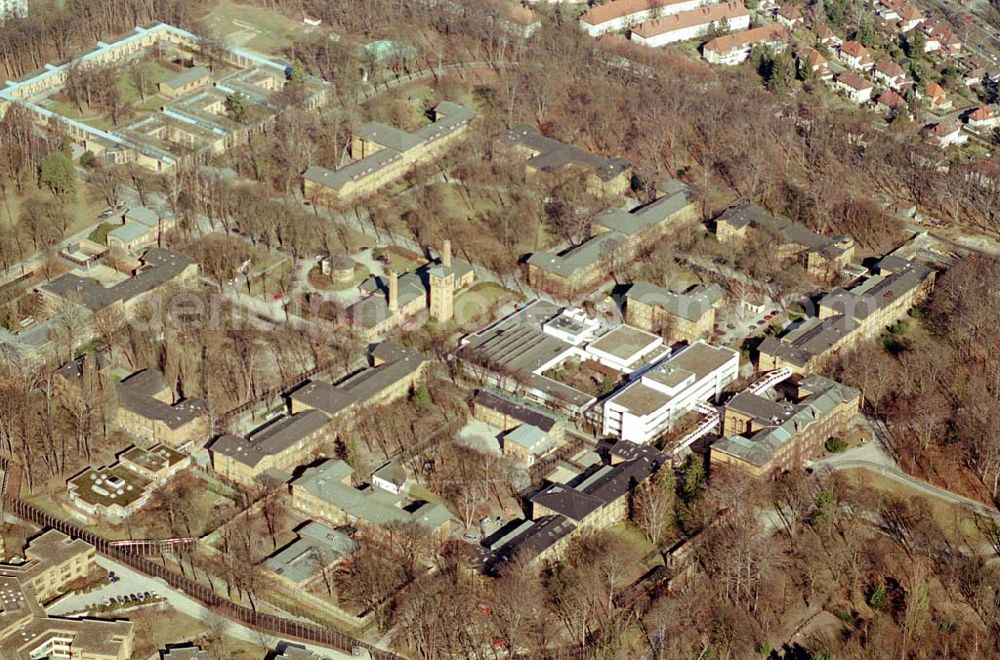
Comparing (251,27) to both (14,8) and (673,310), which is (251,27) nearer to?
(14,8)

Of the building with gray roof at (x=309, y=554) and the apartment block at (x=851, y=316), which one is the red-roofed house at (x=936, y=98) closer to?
the apartment block at (x=851, y=316)

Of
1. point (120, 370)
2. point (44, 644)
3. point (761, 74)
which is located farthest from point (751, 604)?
point (761, 74)

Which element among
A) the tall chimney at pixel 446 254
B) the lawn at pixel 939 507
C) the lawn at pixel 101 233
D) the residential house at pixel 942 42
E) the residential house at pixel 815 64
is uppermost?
the tall chimney at pixel 446 254

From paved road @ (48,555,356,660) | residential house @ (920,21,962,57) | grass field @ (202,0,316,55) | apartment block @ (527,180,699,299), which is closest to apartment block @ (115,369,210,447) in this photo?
paved road @ (48,555,356,660)

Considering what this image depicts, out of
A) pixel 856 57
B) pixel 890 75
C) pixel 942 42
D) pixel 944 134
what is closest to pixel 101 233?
pixel 944 134

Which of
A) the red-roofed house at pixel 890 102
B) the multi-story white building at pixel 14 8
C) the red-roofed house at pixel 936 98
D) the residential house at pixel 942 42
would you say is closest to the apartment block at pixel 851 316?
the red-roofed house at pixel 890 102

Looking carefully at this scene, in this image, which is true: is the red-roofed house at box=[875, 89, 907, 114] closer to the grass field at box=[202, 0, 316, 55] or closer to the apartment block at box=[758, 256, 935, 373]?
the apartment block at box=[758, 256, 935, 373]
